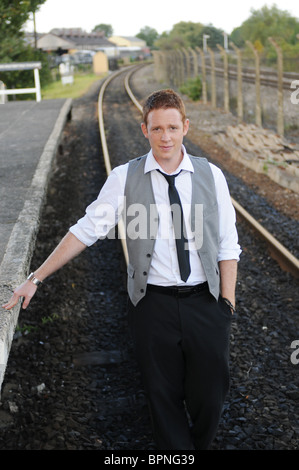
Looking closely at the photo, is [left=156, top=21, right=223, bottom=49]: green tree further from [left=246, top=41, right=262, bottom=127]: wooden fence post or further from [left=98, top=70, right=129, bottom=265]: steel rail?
[left=246, top=41, right=262, bottom=127]: wooden fence post

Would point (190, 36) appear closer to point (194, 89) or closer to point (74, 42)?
point (74, 42)

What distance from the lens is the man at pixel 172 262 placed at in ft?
9.87

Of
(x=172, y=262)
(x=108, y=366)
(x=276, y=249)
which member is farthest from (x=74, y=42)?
(x=172, y=262)

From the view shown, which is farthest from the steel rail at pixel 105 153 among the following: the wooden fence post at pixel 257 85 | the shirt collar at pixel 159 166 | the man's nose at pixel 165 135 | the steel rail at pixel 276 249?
the wooden fence post at pixel 257 85

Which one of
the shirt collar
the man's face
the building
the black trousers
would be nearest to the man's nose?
the man's face

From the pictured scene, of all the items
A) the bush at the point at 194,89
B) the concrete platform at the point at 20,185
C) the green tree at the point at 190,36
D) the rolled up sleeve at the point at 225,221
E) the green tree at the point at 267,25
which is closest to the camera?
the rolled up sleeve at the point at 225,221

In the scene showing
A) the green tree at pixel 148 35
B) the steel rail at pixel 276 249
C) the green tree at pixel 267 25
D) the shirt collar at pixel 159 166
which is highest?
the green tree at pixel 148 35

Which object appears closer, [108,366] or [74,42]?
[108,366]

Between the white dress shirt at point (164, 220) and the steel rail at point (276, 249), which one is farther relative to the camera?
the steel rail at point (276, 249)

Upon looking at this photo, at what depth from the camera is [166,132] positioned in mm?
2938

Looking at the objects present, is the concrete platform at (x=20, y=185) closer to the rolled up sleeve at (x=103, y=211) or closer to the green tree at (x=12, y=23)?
the rolled up sleeve at (x=103, y=211)

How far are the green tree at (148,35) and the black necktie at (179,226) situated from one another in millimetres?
168294

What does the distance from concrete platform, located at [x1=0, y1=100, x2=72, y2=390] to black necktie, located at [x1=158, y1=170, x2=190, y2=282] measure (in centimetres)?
116

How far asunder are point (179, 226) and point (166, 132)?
0.46m
